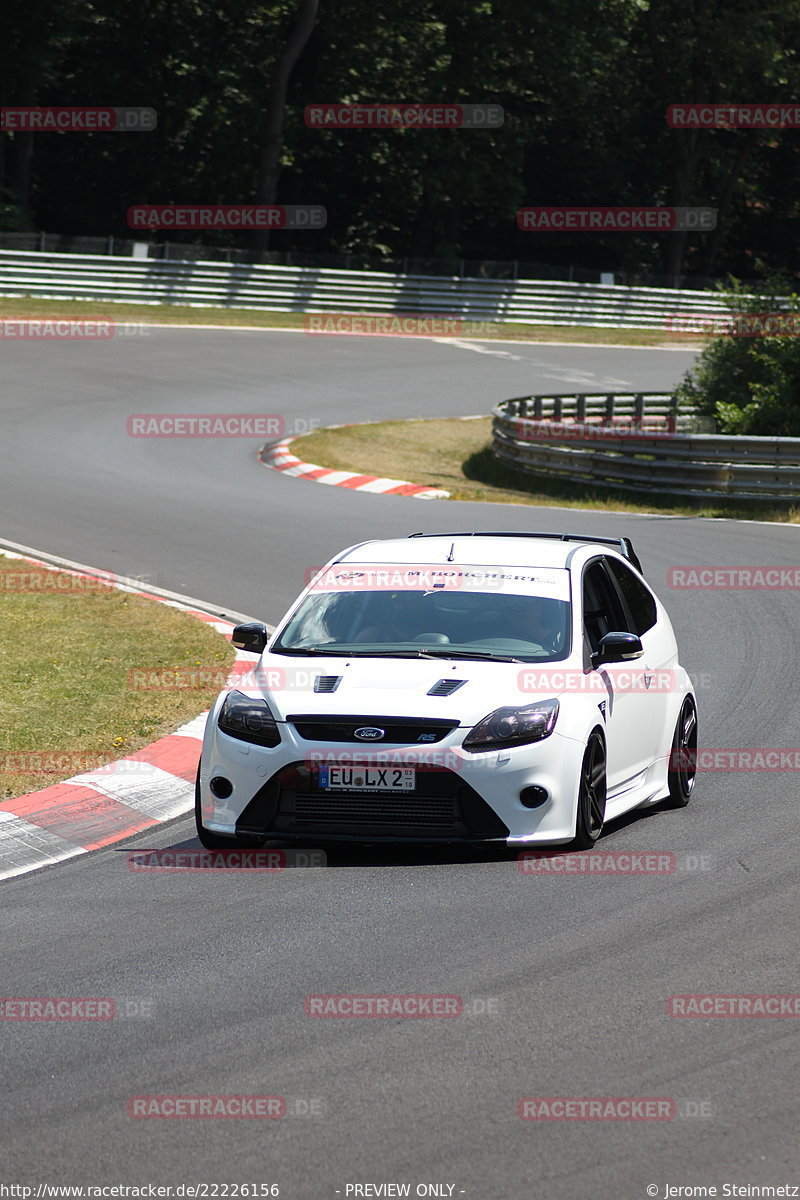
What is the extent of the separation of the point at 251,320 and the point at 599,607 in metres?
35.8

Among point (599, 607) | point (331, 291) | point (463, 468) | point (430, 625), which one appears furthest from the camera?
point (331, 291)

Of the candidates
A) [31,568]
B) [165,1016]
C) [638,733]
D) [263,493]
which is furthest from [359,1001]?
[263,493]

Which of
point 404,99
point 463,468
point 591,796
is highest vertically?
point 404,99

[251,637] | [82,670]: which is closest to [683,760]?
[251,637]

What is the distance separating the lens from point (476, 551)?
31.7 feet

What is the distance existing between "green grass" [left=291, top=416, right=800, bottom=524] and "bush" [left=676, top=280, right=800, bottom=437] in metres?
3.27

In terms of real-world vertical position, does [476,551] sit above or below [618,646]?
above

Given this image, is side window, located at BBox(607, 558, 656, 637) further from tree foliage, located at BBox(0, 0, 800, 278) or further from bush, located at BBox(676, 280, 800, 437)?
tree foliage, located at BBox(0, 0, 800, 278)

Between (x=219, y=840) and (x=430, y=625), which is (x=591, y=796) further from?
(x=219, y=840)

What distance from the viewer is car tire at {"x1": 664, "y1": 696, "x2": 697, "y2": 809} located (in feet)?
31.1

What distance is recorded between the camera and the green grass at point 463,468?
928 inches

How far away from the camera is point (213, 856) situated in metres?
8.29

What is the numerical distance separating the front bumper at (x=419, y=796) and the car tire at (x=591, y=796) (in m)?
0.10

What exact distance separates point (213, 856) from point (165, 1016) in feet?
7.73
